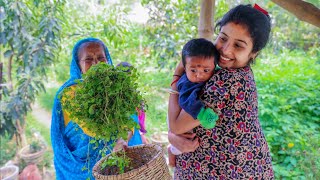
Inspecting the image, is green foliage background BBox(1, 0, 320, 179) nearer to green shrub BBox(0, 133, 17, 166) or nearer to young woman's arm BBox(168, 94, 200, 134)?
young woman's arm BBox(168, 94, 200, 134)

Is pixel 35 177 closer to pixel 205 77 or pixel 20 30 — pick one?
pixel 20 30

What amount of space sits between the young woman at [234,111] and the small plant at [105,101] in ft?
0.71

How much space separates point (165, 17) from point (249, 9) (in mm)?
2172

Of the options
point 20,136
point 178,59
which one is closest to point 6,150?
point 20,136

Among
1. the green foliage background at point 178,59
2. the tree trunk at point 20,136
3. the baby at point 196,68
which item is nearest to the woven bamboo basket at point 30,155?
the tree trunk at point 20,136

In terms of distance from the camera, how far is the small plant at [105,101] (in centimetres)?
99

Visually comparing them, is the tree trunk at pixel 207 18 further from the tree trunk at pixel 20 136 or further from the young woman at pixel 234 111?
the tree trunk at pixel 20 136

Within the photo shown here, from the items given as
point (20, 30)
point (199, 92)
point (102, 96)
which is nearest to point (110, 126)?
point (102, 96)

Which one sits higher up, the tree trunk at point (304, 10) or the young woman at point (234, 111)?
the tree trunk at point (304, 10)

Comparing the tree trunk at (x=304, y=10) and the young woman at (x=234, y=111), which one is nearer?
the young woman at (x=234, y=111)

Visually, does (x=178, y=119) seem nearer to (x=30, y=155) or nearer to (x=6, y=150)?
(x=30, y=155)

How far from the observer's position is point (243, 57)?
106 cm

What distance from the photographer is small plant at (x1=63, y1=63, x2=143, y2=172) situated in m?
0.99

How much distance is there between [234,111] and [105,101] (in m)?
0.51
